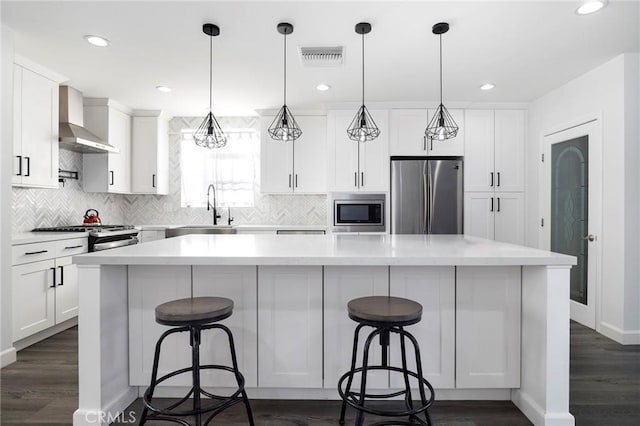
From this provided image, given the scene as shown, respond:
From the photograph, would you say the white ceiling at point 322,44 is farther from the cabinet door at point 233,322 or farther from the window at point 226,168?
the cabinet door at point 233,322

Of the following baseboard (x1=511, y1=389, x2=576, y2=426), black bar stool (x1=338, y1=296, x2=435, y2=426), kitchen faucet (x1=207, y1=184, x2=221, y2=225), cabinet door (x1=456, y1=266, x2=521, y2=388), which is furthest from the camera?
kitchen faucet (x1=207, y1=184, x2=221, y2=225)

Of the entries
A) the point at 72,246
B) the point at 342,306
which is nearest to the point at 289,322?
the point at 342,306

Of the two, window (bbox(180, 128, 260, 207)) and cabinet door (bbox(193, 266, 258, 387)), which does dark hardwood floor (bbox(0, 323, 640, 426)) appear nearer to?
cabinet door (bbox(193, 266, 258, 387))

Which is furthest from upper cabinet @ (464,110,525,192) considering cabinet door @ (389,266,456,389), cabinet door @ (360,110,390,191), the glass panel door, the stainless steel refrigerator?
cabinet door @ (389,266,456,389)

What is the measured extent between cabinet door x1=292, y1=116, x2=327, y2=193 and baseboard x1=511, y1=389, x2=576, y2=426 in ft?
10.5

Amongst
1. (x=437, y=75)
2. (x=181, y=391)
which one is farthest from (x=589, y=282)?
(x=181, y=391)

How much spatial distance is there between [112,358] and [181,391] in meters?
0.45

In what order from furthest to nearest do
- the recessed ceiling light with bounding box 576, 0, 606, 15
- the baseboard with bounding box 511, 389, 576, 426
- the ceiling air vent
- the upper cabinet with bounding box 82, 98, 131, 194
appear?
the upper cabinet with bounding box 82, 98, 131, 194, the ceiling air vent, the recessed ceiling light with bounding box 576, 0, 606, 15, the baseboard with bounding box 511, 389, 576, 426

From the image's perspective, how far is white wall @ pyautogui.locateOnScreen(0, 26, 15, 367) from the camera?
2.54 metres

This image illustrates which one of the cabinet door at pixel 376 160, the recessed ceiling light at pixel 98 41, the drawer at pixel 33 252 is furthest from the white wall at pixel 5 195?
the cabinet door at pixel 376 160

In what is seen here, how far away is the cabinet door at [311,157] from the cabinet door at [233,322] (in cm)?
275

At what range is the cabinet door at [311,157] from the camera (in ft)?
15.3

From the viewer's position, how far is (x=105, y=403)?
1.83m

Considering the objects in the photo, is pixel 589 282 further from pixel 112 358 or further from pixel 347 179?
pixel 112 358
